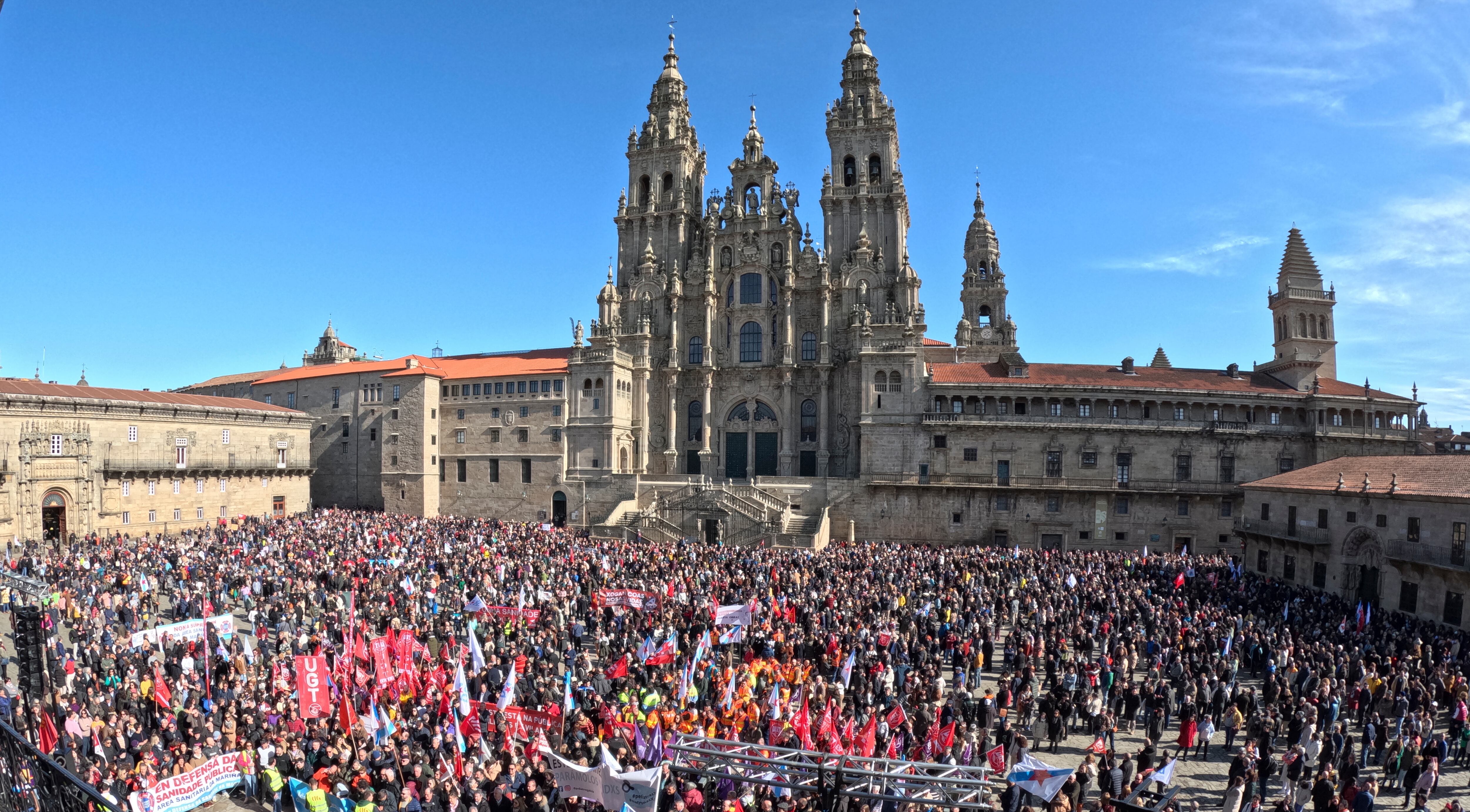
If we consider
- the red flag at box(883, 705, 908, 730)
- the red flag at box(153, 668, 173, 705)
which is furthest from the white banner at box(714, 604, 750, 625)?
the red flag at box(153, 668, 173, 705)

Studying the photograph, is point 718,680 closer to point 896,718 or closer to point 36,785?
point 896,718

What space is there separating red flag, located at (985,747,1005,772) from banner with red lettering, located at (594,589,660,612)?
12.0 m

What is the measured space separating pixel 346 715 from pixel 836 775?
10.1 metres

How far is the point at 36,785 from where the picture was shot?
4.69 meters

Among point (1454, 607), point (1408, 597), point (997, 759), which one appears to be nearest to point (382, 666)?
point (997, 759)

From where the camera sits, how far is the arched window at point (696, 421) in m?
60.5

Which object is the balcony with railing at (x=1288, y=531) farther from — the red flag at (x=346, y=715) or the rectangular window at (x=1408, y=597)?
the red flag at (x=346, y=715)

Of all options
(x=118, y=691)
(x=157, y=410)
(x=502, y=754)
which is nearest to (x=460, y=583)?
(x=118, y=691)

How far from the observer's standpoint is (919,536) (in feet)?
166

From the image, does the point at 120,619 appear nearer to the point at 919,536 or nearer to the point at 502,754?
the point at 502,754

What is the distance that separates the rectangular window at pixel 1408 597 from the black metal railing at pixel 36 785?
1534 inches

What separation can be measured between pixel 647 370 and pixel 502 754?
46.6 m

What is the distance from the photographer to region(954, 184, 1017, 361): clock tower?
253 ft

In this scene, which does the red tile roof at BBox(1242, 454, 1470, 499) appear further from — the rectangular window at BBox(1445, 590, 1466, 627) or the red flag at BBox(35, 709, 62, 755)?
the red flag at BBox(35, 709, 62, 755)
